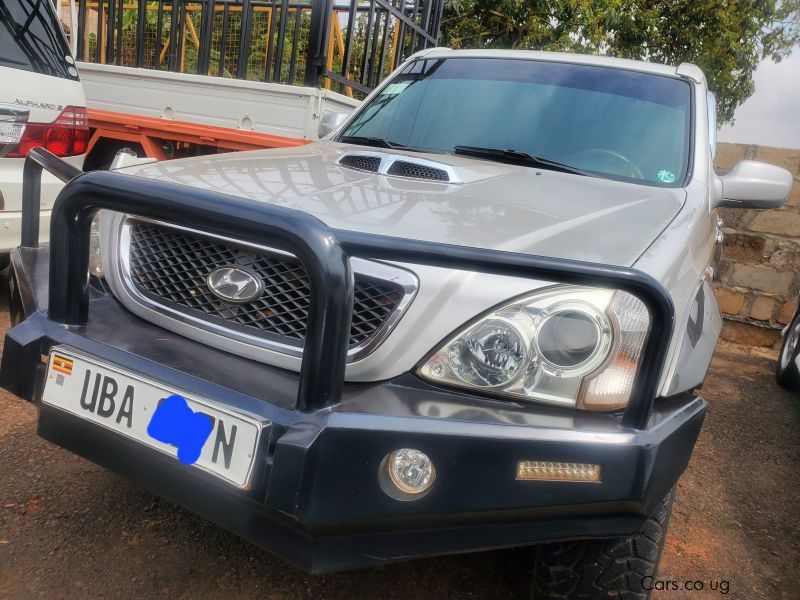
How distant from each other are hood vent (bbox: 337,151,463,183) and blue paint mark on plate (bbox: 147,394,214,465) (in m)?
1.07

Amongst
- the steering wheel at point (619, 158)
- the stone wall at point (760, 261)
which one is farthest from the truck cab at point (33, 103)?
the stone wall at point (760, 261)

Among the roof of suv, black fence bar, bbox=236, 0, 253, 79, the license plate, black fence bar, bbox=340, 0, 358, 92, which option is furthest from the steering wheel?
black fence bar, bbox=236, 0, 253, 79

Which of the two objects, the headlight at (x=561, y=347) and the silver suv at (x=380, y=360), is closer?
the silver suv at (x=380, y=360)

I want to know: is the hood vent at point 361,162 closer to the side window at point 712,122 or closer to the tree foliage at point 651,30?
the side window at point 712,122

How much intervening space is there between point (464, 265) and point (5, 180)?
293 cm

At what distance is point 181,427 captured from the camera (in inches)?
60.2

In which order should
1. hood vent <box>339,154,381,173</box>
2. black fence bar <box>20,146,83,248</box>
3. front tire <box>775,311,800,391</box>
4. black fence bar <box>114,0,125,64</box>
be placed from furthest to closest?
black fence bar <box>114,0,125,64</box>
front tire <box>775,311,800,391</box>
hood vent <box>339,154,381,173</box>
black fence bar <box>20,146,83,248</box>

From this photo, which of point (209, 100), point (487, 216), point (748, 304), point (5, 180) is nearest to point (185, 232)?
point (487, 216)

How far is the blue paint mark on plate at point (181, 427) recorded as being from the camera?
1.51 meters

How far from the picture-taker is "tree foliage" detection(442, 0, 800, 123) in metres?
11.6

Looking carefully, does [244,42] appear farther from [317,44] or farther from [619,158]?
[619,158]

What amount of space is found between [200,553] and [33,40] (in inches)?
114

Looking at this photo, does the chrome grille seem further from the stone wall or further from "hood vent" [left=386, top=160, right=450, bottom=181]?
the stone wall

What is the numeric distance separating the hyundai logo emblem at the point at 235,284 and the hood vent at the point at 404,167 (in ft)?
2.32
